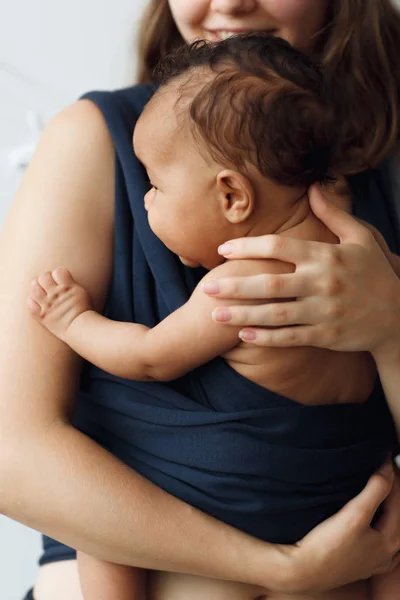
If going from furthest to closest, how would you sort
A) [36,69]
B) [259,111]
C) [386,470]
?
[36,69]
[386,470]
[259,111]

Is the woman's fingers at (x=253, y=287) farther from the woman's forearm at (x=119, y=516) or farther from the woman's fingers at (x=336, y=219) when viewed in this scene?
the woman's forearm at (x=119, y=516)

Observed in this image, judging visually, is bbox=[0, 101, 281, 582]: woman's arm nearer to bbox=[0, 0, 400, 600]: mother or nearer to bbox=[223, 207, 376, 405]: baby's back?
bbox=[0, 0, 400, 600]: mother

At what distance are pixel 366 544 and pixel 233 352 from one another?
322 mm

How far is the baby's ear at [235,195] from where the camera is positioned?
37.4 inches

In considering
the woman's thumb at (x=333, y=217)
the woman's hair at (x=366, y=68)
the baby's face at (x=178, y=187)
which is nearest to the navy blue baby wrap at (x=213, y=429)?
the baby's face at (x=178, y=187)

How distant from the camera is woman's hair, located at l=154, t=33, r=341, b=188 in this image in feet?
3.05

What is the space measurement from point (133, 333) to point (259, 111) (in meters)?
0.32

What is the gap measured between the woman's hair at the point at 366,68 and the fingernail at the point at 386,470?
1.61ft

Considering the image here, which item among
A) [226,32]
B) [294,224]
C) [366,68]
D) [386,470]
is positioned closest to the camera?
[294,224]

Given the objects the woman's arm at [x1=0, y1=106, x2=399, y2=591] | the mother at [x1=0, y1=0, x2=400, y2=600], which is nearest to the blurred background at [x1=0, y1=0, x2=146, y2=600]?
the mother at [x1=0, y1=0, x2=400, y2=600]

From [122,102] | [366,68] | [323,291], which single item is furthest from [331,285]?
[366,68]

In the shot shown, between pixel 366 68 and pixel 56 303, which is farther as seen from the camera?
pixel 366 68

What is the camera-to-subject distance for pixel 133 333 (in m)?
1.04

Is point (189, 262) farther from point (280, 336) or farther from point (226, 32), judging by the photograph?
point (226, 32)
